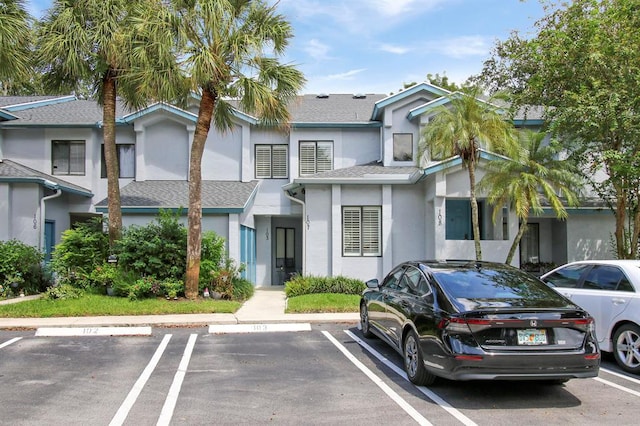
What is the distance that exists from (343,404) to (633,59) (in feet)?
36.8

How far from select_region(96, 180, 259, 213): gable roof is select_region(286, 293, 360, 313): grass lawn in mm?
4271

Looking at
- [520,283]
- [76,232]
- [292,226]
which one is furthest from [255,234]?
[520,283]

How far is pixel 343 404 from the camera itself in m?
5.91

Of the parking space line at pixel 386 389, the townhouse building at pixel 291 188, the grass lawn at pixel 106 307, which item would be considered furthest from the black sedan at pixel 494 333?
the townhouse building at pixel 291 188

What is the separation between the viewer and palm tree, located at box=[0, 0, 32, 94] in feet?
42.5

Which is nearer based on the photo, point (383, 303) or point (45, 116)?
point (383, 303)

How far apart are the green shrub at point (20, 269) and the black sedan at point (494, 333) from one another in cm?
1241

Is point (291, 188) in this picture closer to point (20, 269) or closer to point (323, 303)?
point (323, 303)

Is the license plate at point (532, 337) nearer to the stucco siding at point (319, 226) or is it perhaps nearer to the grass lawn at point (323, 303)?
the grass lawn at point (323, 303)

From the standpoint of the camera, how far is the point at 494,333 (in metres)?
5.72

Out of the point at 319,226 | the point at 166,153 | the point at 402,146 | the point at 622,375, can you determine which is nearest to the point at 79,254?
the point at 166,153

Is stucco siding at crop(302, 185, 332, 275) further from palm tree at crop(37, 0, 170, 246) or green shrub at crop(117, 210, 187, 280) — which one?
palm tree at crop(37, 0, 170, 246)

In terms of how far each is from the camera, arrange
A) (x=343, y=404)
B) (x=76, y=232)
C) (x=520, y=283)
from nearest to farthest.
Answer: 1. (x=343, y=404)
2. (x=520, y=283)
3. (x=76, y=232)

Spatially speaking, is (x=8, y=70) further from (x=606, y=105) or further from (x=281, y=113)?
(x=606, y=105)
